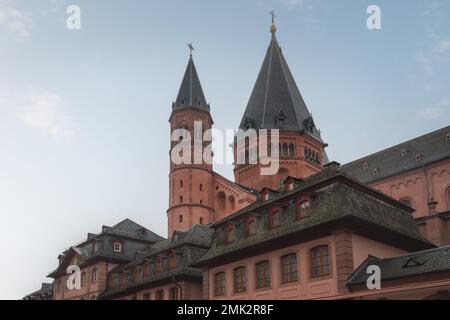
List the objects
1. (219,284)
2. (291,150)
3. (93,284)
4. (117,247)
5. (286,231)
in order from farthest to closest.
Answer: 1. (291,150)
2. (117,247)
3. (93,284)
4. (219,284)
5. (286,231)

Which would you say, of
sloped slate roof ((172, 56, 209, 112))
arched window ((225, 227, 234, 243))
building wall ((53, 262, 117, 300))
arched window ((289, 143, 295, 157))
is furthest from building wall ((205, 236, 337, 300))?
sloped slate roof ((172, 56, 209, 112))

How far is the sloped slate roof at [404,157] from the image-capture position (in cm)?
5312

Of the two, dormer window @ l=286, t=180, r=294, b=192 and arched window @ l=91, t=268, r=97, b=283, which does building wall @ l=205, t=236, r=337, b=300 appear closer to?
dormer window @ l=286, t=180, r=294, b=192

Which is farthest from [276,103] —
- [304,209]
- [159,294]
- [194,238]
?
[304,209]

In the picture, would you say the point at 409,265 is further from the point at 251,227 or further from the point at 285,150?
the point at 285,150

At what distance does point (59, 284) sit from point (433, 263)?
4414 centimetres

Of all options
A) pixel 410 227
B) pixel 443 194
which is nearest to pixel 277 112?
pixel 443 194

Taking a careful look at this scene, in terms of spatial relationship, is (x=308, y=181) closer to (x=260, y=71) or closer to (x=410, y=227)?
(x=410, y=227)

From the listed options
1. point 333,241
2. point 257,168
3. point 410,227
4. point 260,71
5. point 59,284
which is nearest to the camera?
point 333,241

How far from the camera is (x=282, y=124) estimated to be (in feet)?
243

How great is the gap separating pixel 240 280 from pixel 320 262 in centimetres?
611

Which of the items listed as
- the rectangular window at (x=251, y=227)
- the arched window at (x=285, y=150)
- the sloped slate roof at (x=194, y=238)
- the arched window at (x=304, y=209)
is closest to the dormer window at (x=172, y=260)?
the sloped slate roof at (x=194, y=238)

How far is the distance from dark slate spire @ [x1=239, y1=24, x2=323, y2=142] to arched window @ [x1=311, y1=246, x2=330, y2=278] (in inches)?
1833

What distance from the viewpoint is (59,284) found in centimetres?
5862
